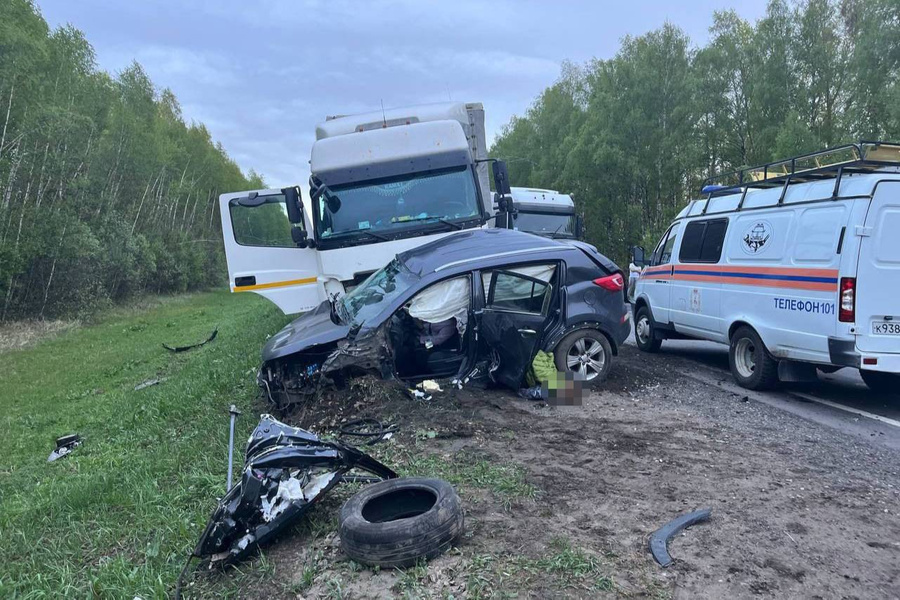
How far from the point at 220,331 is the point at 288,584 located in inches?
591

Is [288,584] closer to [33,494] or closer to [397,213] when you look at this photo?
[33,494]

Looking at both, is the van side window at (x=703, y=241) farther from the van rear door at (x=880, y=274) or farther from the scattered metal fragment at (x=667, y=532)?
the scattered metal fragment at (x=667, y=532)

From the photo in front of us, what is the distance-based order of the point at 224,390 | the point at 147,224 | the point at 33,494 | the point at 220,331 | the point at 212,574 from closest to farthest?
the point at 212,574 → the point at 33,494 → the point at 224,390 → the point at 220,331 → the point at 147,224

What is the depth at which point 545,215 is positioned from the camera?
17.0 meters

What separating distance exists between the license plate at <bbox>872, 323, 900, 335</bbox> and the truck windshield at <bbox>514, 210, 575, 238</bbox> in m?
11.1

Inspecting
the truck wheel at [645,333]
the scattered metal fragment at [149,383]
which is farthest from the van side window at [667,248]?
the scattered metal fragment at [149,383]

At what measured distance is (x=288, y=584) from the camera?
2.86 metres

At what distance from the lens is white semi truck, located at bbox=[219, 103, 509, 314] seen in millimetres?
7871

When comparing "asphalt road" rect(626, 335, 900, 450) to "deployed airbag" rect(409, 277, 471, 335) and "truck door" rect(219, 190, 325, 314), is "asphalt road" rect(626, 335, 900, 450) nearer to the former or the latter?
"deployed airbag" rect(409, 277, 471, 335)

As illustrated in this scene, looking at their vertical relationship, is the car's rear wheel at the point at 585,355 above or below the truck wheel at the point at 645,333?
above

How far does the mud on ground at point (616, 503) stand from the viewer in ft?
8.66

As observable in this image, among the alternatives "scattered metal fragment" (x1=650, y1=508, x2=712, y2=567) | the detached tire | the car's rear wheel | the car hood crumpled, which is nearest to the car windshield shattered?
the car hood crumpled

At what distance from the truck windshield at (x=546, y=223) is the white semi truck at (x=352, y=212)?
8.57m

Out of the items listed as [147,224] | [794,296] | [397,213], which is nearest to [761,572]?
[794,296]
